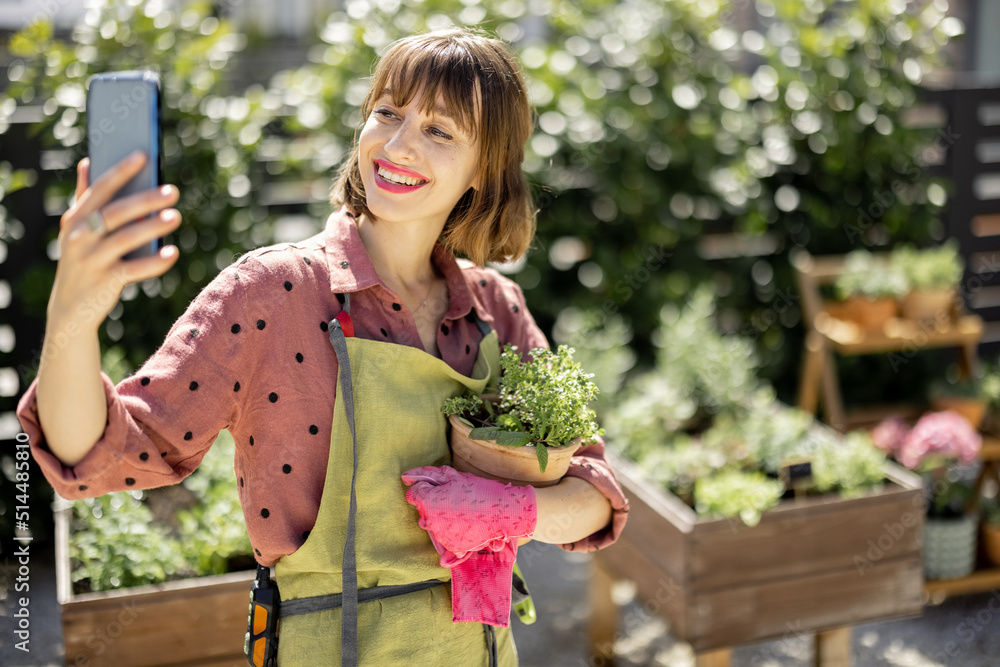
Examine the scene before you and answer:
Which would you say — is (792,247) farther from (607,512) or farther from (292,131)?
(607,512)

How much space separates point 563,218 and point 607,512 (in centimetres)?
230

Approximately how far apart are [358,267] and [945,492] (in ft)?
8.15

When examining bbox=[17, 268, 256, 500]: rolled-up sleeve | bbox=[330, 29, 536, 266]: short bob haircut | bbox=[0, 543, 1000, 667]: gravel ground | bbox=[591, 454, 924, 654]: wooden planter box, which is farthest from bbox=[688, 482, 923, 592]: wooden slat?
bbox=[17, 268, 256, 500]: rolled-up sleeve

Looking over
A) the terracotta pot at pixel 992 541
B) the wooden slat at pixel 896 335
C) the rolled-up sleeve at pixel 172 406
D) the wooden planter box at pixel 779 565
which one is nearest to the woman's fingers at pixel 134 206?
the rolled-up sleeve at pixel 172 406

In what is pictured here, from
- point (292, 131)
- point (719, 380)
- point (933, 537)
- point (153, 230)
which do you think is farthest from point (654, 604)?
point (292, 131)

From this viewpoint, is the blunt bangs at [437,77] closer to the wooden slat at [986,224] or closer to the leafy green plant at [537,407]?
the leafy green plant at [537,407]

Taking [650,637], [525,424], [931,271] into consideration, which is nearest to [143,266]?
[525,424]

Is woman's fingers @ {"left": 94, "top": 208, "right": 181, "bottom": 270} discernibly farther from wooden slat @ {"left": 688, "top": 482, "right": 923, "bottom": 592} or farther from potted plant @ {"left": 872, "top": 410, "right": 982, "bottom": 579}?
potted plant @ {"left": 872, "top": 410, "right": 982, "bottom": 579}

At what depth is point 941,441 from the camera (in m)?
3.06

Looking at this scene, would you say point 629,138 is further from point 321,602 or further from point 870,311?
point 321,602

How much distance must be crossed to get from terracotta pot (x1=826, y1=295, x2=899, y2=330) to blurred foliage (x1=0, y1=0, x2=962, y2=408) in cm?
61

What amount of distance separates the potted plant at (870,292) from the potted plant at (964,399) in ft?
1.26

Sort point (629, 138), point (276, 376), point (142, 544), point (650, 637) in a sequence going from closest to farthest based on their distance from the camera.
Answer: point (276, 376) < point (142, 544) < point (650, 637) < point (629, 138)

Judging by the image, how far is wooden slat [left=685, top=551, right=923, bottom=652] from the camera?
2.29 m
